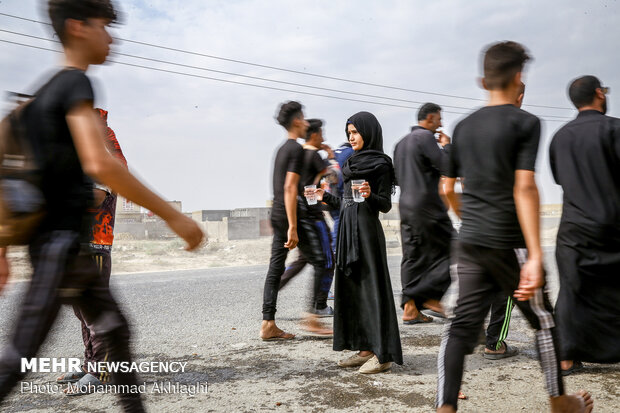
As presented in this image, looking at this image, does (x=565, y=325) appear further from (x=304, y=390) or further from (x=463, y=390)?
(x=304, y=390)

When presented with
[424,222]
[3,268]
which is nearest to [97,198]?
[3,268]

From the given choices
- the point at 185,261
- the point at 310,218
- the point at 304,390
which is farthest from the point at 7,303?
the point at 185,261

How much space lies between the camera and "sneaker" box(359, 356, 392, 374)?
3713 mm

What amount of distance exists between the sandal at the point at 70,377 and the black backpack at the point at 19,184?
2.16 metres

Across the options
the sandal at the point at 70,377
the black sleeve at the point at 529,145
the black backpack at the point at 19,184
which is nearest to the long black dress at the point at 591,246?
the black sleeve at the point at 529,145

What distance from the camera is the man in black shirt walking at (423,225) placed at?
5.04 m

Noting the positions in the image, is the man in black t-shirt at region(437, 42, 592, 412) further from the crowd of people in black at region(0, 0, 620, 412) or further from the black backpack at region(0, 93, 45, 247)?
the black backpack at region(0, 93, 45, 247)

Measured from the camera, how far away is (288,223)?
4977 millimetres

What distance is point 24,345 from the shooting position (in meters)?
1.79

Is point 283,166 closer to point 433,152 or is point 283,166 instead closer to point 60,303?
point 433,152

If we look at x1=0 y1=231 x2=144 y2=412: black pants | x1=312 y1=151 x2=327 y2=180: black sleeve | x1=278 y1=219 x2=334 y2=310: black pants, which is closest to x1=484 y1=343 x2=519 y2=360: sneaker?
x1=278 y1=219 x2=334 y2=310: black pants

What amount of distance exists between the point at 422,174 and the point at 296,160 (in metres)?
1.33

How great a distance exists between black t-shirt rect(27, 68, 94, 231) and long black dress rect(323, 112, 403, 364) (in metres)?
2.35

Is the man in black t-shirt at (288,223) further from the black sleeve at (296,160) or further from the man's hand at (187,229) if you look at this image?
the man's hand at (187,229)
